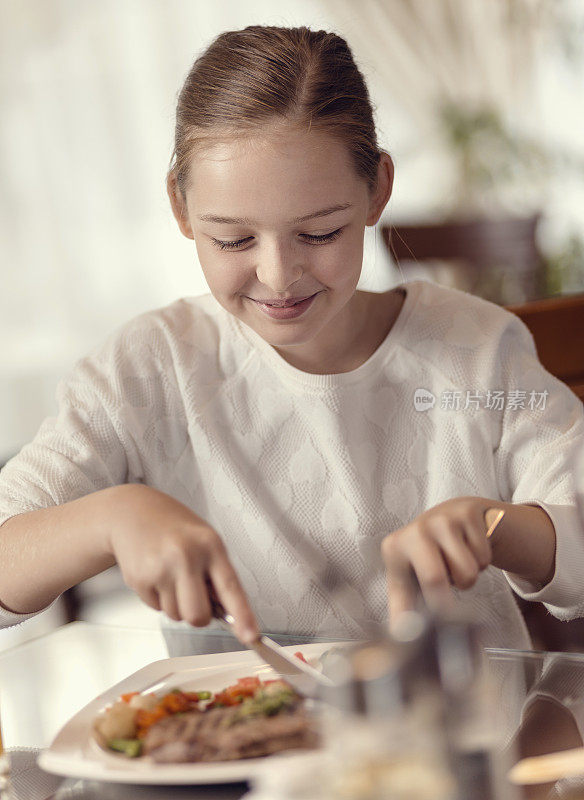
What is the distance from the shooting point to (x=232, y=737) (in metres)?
0.62

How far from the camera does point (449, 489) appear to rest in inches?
47.8

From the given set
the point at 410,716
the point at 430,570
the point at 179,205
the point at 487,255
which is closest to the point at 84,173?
the point at 487,255

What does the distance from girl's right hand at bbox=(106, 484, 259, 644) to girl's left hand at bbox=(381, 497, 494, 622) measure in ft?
0.44

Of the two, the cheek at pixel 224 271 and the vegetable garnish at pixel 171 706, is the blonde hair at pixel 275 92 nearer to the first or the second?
the cheek at pixel 224 271

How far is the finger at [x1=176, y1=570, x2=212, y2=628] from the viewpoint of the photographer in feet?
2.26

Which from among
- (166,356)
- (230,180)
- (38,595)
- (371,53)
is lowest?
(38,595)

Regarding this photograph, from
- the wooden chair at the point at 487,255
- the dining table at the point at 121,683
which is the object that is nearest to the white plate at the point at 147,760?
the dining table at the point at 121,683

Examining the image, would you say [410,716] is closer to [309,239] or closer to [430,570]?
[430,570]

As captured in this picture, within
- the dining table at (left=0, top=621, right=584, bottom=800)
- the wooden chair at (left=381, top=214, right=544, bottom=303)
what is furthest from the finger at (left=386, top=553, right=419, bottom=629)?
the wooden chair at (left=381, top=214, right=544, bottom=303)

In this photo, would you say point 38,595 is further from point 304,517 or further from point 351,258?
point 351,258

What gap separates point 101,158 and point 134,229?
1.09 feet

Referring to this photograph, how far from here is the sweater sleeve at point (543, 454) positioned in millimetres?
980

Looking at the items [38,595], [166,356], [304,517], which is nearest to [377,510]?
[304,517]

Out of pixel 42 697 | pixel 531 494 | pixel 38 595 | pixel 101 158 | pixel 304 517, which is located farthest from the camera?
pixel 101 158
